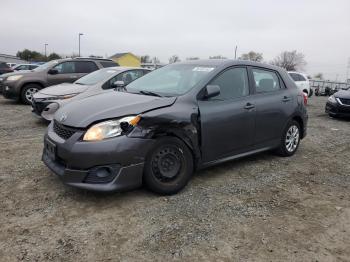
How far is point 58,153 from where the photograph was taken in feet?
12.4

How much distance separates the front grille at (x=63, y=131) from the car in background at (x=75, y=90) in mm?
3070

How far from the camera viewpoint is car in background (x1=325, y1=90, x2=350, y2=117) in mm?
11117

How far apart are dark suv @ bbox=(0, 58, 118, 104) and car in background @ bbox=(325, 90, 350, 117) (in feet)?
25.7

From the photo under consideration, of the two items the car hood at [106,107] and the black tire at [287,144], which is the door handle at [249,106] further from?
the car hood at [106,107]

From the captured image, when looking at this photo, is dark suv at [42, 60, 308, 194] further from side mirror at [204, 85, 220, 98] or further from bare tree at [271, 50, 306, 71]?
bare tree at [271, 50, 306, 71]

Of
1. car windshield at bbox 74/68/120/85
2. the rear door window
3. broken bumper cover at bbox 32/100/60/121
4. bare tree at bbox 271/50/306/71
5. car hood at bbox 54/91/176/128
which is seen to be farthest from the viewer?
bare tree at bbox 271/50/306/71

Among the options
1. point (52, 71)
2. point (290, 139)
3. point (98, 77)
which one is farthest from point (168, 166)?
point (52, 71)

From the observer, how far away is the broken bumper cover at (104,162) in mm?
3559

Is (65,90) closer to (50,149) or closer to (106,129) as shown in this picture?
(50,149)

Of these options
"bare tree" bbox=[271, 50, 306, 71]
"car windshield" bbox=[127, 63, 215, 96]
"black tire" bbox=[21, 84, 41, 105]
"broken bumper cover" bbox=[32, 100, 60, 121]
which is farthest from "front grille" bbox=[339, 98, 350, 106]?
"bare tree" bbox=[271, 50, 306, 71]

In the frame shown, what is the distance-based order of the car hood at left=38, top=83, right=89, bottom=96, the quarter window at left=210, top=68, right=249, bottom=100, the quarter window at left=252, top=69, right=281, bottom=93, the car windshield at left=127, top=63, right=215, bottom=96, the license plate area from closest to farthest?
the license plate area → the car windshield at left=127, top=63, right=215, bottom=96 → the quarter window at left=210, top=68, right=249, bottom=100 → the quarter window at left=252, top=69, right=281, bottom=93 → the car hood at left=38, top=83, right=89, bottom=96

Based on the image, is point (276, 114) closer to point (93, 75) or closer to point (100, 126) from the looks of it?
point (100, 126)

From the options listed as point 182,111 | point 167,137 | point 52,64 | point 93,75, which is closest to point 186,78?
point 182,111

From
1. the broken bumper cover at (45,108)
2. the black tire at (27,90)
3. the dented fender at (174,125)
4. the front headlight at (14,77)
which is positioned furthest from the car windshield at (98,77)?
the dented fender at (174,125)
